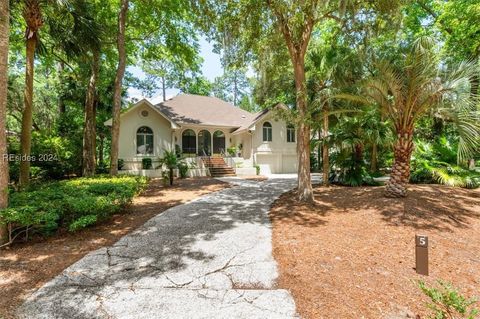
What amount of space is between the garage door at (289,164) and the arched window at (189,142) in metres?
7.55

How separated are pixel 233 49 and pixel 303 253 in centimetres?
748

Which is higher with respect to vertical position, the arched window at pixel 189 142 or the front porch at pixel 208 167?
the arched window at pixel 189 142

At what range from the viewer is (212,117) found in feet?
67.4

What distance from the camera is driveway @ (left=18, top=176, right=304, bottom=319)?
294cm

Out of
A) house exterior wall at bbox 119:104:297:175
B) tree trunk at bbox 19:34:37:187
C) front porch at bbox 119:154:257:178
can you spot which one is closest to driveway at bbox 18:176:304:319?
tree trunk at bbox 19:34:37:187

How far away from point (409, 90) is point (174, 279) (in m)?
7.59

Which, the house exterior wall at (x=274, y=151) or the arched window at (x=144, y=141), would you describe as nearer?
the arched window at (x=144, y=141)

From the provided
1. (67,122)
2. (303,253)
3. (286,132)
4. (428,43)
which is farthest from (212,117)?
(303,253)

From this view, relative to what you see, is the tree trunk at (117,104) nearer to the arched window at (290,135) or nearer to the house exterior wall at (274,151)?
the house exterior wall at (274,151)

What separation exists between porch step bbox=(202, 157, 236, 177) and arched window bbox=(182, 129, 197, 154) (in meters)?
1.94

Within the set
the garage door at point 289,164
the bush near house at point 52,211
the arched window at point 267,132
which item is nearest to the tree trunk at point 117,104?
the bush near house at point 52,211

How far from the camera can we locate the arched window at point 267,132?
1988cm

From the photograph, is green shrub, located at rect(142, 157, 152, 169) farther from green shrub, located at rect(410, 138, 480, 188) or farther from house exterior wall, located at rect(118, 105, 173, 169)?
green shrub, located at rect(410, 138, 480, 188)

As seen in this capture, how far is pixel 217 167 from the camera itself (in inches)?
721
